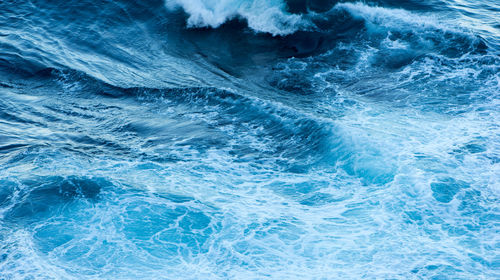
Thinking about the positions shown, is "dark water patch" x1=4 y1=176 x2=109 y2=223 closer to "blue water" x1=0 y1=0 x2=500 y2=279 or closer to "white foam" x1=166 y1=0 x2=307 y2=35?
"blue water" x1=0 y1=0 x2=500 y2=279

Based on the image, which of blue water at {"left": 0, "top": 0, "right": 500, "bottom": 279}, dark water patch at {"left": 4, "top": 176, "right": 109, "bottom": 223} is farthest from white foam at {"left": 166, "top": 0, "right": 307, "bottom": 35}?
dark water patch at {"left": 4, "top": 176, "right": 109, "bottom": 223}

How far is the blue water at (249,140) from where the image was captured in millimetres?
10805

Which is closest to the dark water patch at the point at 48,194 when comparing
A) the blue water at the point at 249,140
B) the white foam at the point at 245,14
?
the blue water at the point at 249,140

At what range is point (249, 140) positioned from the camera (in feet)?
47.8

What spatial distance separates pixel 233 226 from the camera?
11539 mm

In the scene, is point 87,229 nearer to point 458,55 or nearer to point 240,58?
point 240,58

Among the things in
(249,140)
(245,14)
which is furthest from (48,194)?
(245,14)

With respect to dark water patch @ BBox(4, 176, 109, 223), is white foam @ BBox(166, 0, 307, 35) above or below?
above

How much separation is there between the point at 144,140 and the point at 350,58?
866 centimetres

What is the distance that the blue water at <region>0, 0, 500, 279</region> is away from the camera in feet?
35.4

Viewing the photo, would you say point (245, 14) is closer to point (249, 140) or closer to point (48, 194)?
point (249, 140)

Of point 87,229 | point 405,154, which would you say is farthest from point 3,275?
point 405,154

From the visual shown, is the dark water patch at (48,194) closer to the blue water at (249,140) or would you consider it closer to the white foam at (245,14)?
the blue water at (249,140)

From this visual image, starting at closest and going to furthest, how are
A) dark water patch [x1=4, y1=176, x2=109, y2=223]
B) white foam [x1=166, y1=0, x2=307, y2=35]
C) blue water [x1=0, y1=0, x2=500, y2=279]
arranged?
blue water [x1=0, y1=0, x2=500, y2=279]
dark water patch [x1=4, y1=176, x2=109, y2=223]
white foam [x1=166, y1=0, x2=307, y2=35]
